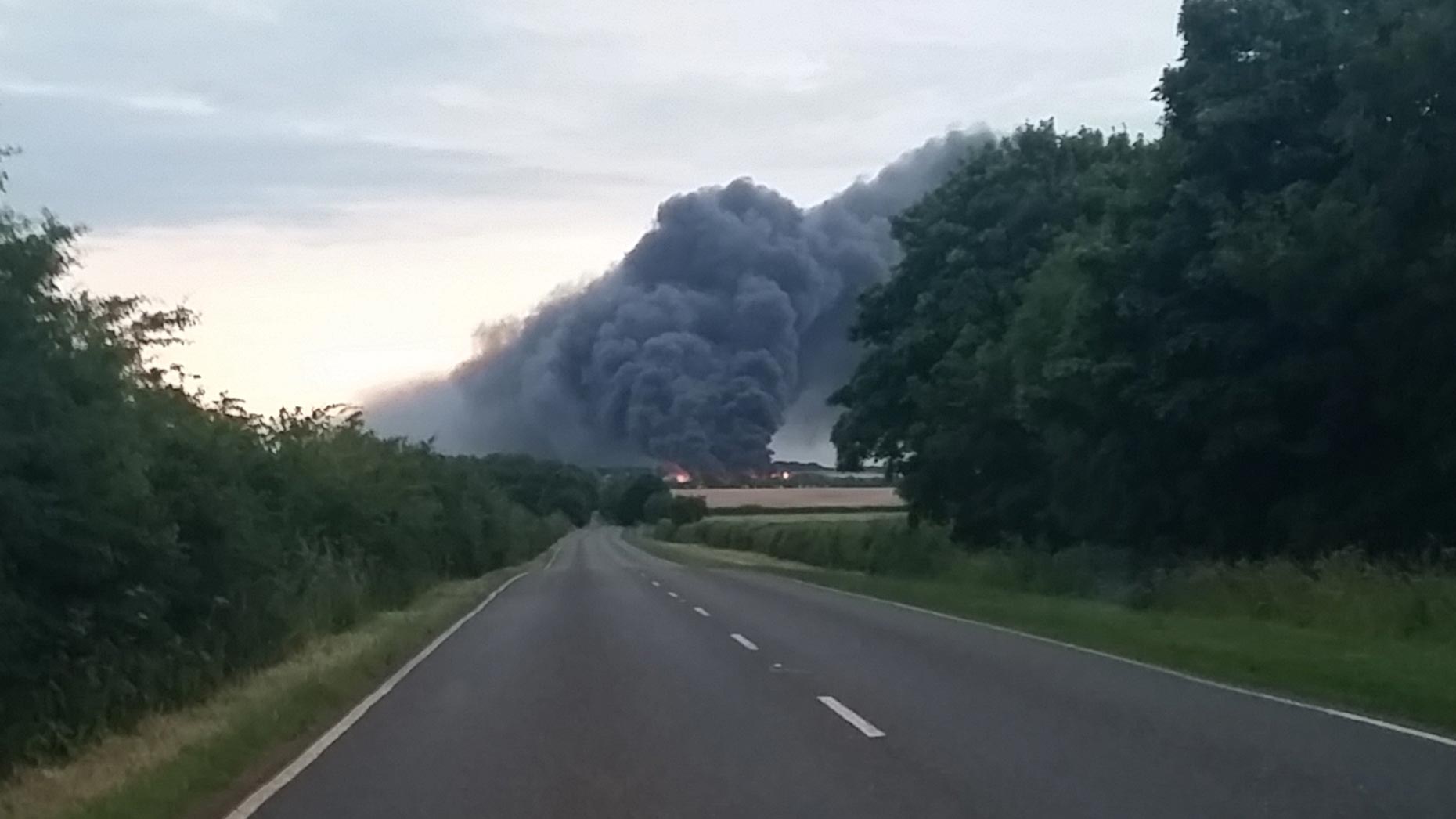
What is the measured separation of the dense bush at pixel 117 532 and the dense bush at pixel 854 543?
23.7m

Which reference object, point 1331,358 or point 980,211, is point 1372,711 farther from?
point 980,211

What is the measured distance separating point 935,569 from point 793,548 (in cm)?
2639

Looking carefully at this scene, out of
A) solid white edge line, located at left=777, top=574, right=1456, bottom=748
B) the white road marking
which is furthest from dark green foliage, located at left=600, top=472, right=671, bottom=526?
the white road marking

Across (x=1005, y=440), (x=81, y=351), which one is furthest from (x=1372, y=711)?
(x=1005, y=440)

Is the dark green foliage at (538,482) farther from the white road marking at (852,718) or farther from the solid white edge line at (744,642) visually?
the white road marking at (852,718)

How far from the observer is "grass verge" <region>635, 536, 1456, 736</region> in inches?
555

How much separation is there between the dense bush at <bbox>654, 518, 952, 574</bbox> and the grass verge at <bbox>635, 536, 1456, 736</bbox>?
56.7 feet

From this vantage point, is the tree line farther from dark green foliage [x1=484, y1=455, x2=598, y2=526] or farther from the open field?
dark green foliage [x1=484, y1=455, x2=598, y2=526]

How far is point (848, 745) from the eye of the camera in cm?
1223

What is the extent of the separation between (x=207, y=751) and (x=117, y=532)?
3.45 meters

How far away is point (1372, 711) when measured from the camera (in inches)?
531

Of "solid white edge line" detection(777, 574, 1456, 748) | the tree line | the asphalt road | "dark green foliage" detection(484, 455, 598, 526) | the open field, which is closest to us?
the asphalt road

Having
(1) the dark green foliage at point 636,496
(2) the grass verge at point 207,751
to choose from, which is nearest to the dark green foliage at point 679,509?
(1) the dark green foliage at point 636,496

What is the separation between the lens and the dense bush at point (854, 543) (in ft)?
161
